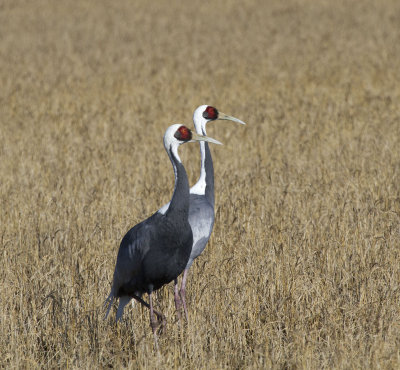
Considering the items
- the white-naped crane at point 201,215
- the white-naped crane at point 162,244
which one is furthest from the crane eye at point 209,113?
the white-naped crane at point 162,244

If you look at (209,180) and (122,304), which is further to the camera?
(209,180)

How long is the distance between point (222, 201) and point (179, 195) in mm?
3261

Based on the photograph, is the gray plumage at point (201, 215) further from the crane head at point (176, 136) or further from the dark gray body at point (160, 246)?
the crane head at point (176, 136)

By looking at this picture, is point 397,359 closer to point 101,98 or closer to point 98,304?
point 98,304

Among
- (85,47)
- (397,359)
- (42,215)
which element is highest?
(85,47)

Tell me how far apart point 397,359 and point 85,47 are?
65.5 ft

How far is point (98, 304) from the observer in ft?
17.7

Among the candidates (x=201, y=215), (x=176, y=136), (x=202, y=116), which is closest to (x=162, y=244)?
(x=176, y=136)

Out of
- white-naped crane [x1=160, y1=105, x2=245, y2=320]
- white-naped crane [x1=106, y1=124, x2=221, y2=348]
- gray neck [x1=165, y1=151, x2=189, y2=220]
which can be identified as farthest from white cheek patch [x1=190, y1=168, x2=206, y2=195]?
gray neck [x1=165, y1=151, x2=189, y2=220]

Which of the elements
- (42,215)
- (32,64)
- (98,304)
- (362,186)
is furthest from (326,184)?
(32,64)

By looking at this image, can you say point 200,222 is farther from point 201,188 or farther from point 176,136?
point 176,136

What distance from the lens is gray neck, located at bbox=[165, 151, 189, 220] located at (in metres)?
4.79

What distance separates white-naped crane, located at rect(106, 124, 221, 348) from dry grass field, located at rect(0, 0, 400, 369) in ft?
1.20

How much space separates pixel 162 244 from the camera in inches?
189
